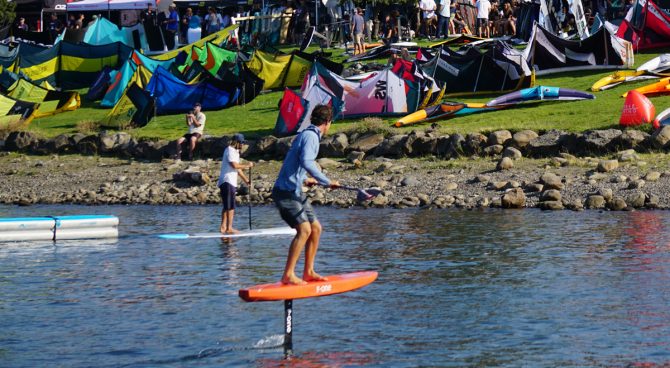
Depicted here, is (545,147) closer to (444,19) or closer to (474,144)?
(474,144)

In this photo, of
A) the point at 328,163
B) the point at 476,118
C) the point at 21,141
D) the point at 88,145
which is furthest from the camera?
the point at 21,141

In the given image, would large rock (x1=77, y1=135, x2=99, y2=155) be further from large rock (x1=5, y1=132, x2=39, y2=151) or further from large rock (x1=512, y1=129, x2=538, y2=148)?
large rock (x1=512, y1=129, x2=538, y2=148)

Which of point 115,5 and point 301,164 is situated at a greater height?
point 115,5

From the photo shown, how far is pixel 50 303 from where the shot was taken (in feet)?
51.8

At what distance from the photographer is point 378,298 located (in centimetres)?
1573

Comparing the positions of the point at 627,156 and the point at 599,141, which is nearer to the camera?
the point at 627,156

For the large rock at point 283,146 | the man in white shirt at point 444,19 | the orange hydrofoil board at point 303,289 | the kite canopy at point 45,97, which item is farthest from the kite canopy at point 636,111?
the kite canopy at point 45,97

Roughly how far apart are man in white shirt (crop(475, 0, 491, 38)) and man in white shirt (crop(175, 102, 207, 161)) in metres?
15.0

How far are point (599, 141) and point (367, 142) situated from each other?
18.5ft

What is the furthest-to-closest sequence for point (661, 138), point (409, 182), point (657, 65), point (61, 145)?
point (61, 145) → point (657, 65) → point (409, 182) → point (661, 138)

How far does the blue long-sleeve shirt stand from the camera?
1274 cm

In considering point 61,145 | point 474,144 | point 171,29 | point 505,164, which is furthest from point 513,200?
point 171,29

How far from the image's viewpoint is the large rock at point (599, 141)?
26469 millimetres

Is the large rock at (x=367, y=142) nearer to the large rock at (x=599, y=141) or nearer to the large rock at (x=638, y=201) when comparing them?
the large rock at (x=599, y=141)
